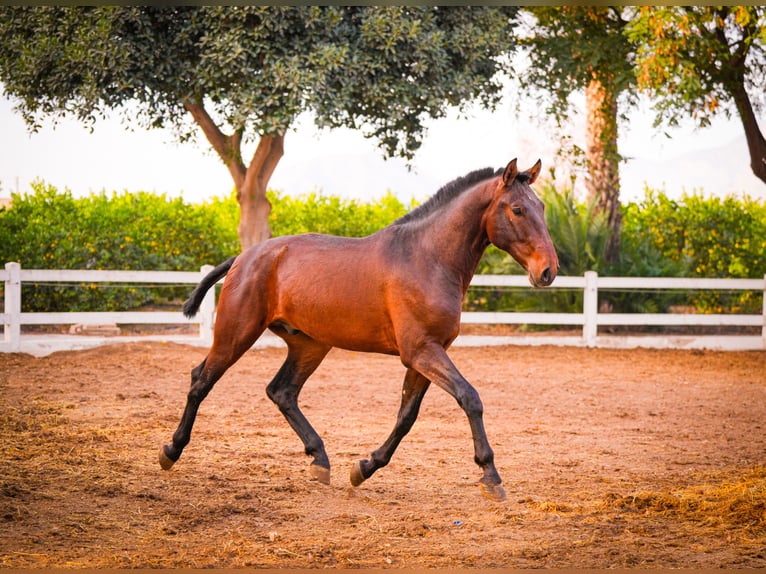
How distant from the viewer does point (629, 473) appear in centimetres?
589

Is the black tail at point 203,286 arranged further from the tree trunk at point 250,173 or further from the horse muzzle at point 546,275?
the tree trunk at point 250,173

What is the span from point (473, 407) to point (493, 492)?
18.8 inches

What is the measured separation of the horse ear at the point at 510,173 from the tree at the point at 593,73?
33.9 feet

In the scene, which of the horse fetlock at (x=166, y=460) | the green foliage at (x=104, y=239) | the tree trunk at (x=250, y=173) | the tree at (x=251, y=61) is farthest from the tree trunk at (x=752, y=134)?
the horse fetlock at (x=166, y=460)

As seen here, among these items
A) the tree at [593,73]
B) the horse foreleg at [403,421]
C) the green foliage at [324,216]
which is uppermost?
the tree at [593,73]

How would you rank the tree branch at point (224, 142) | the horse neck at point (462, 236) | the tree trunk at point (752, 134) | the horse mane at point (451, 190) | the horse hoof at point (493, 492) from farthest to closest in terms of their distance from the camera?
1. the tree trunk at point (752, 134)
2. the tree branch at point (224, 142)
3. the horse mane at point (451, 190)
4. the horse neck at point (462, 236)
5. the horse hoof at point (493, 492)

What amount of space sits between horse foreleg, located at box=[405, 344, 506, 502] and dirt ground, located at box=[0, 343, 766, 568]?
0.62 feet

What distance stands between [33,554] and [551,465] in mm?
3598

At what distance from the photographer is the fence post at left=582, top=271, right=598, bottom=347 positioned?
14078 mm

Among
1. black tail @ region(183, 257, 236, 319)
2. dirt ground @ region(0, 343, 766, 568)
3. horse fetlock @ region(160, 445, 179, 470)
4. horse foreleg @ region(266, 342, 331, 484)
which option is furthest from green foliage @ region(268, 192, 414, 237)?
horse fetlock @ region(160, 445, 179, 470)

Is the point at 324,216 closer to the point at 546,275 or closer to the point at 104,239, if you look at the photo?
the point at 104,239

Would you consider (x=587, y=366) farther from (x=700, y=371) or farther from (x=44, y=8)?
(x=44, y=8)

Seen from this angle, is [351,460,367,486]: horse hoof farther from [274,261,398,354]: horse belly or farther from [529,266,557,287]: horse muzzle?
[529,266,557,287]: horse muzzle

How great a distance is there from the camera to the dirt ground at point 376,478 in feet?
13.5
